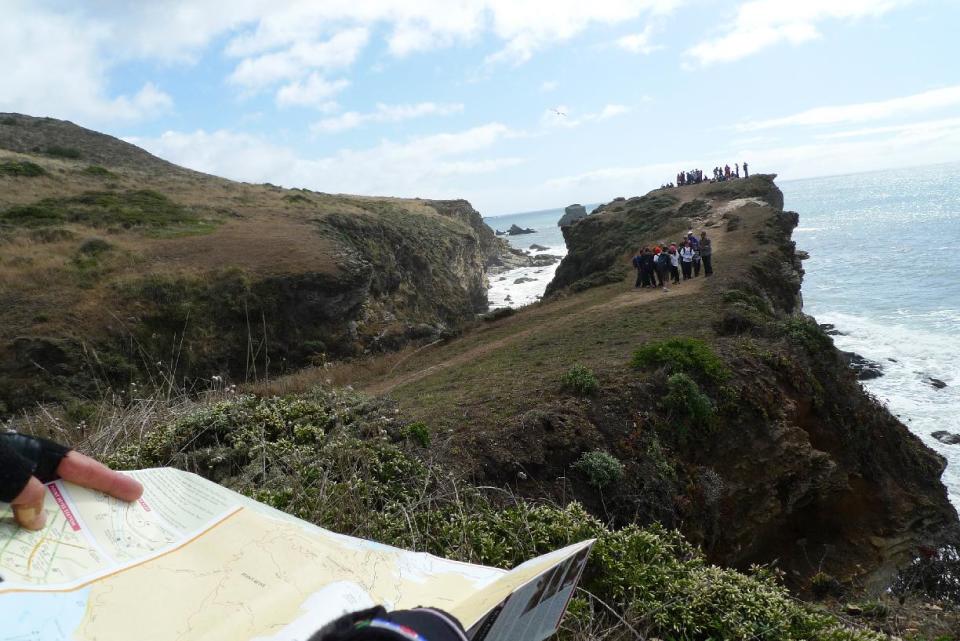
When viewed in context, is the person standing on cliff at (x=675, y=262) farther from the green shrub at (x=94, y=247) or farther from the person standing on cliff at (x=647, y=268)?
the green shrub at (x=94, y=247)

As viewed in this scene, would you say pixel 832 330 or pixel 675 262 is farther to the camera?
pixel 832 330

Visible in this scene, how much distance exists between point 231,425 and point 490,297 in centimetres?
4283

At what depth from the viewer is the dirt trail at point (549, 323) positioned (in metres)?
13.3

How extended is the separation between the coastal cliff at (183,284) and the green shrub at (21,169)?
0.10 meters

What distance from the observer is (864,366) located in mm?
22734

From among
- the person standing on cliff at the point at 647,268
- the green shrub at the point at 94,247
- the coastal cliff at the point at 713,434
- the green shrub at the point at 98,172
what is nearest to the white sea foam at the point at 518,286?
the person standing on cliff at the point at 647,268

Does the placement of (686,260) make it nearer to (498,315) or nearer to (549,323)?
(549,323)

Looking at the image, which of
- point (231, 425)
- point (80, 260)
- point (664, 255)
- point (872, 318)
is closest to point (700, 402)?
point (231, 425)

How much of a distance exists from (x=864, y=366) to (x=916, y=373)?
162 centimetres

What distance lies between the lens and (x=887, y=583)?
8430 millimetres

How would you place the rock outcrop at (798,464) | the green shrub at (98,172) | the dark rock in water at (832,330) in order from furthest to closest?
the green shrub at (98,172) < the dark rock in water at (832,330) < the rock outcrop at (798,464)

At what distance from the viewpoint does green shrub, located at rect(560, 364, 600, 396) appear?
27.6 feet

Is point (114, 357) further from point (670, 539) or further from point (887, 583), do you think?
point (887, 583)

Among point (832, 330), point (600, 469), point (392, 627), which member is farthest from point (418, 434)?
point (832, 330)
